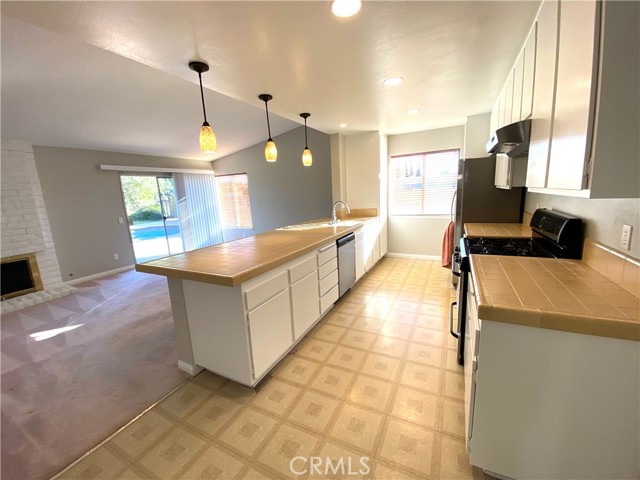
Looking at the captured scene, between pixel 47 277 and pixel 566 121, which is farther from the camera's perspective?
pixel 47 277

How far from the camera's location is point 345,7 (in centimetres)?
131

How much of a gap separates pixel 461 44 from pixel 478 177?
1.79 meters

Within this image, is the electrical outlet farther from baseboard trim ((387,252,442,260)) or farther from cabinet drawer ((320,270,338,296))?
baseboard trim ((387,252,442,260))

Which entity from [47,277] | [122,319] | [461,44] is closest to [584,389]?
[461,44]

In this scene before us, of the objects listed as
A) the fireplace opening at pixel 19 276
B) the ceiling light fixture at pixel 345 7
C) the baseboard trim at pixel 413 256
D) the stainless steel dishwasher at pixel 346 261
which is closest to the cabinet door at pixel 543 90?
the ceiling light fixture at pixel 345 7

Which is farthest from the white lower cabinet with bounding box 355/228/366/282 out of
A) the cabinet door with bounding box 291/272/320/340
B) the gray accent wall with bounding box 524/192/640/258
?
the gray accent wall with bounding box 524/192/640/258

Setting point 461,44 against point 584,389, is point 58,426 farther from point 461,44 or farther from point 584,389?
point 461,44

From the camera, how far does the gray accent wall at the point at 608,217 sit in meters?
1.12

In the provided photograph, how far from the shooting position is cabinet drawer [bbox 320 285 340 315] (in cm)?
273

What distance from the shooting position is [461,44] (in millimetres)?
1741

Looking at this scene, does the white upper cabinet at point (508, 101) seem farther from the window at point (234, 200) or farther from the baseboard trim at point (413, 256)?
the window at point (234, 200)

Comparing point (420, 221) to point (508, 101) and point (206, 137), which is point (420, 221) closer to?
point (508, 101)

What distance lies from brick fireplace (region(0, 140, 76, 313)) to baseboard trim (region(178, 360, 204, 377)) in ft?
11.4
